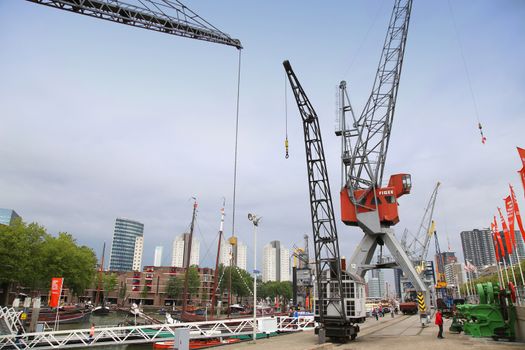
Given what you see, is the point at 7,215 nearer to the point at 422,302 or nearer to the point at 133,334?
the point at 133,334

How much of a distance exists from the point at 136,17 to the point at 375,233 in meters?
35.0

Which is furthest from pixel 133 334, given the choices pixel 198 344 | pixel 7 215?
pixel 7 215

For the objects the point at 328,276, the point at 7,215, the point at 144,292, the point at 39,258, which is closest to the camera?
the point at 328,276

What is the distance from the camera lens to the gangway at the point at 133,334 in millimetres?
22367

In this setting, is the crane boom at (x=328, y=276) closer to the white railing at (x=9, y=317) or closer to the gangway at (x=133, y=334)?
the gangway at (x=133, y=334)

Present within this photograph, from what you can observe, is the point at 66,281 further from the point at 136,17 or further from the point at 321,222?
the point at 321,222

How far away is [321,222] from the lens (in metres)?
27.4

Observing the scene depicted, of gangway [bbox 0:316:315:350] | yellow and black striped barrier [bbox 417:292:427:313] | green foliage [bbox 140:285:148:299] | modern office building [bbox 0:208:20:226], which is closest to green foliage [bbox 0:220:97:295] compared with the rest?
gangway [bbox 0:316:315:350]

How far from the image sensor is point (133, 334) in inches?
1086

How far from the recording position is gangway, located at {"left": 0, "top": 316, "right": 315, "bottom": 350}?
881 inches

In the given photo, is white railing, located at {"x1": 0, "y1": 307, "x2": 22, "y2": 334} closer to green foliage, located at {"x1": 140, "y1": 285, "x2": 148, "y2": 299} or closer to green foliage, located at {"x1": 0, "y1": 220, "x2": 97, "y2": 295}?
green foliage, located at {"x1": 0, "y1": 220, "x2": 97, "y2": 295}

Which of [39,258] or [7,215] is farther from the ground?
[7,215]

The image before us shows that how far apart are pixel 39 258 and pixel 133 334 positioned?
28875 mm

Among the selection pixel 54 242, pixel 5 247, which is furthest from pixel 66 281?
pixel 5 247
